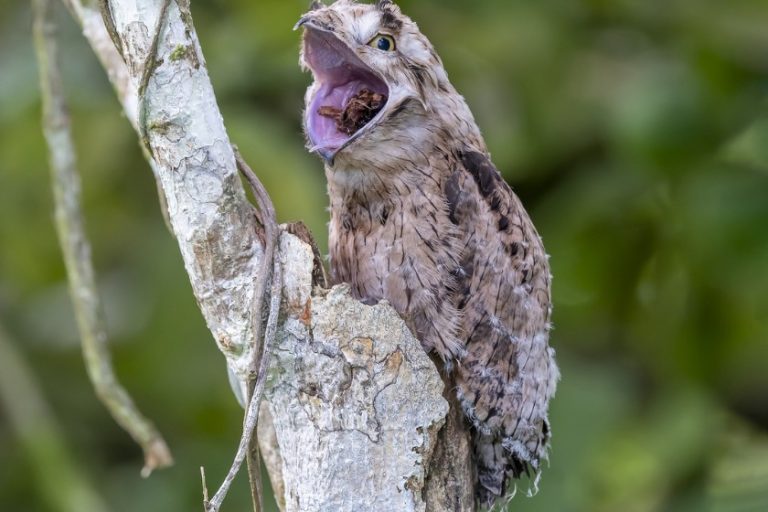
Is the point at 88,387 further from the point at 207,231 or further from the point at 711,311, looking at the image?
the point at 207,231

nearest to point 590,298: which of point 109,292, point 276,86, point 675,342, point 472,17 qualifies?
point 675,342

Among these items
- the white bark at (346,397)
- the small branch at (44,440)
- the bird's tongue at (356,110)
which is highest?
the bird's tongue at (356,110)

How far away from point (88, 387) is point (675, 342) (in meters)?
2.78

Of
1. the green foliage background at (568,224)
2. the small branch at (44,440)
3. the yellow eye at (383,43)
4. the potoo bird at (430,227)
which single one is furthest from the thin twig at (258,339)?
the small branch at (44,440)

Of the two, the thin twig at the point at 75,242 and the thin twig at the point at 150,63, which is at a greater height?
the thin twig at the point at 150,63

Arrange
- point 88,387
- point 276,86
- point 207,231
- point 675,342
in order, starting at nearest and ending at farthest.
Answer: point 207,231
point 675,342
point 276,86
point 88,387

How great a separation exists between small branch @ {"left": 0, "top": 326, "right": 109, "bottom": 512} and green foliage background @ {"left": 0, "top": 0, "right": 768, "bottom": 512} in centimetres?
3

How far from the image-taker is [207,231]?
195cm

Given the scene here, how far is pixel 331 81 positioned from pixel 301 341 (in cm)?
66

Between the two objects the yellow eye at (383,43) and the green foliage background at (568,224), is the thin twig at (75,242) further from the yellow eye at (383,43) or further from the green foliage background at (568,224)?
the green foliage background at (568,224)

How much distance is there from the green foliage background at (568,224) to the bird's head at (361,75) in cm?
133

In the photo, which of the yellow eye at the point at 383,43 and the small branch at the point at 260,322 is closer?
the small branch at the point at 260,322

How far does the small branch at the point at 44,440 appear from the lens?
414 cm

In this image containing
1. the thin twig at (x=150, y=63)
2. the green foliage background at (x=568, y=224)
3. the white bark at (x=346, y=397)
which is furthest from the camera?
the green foliage background at (x=568, y=224)
